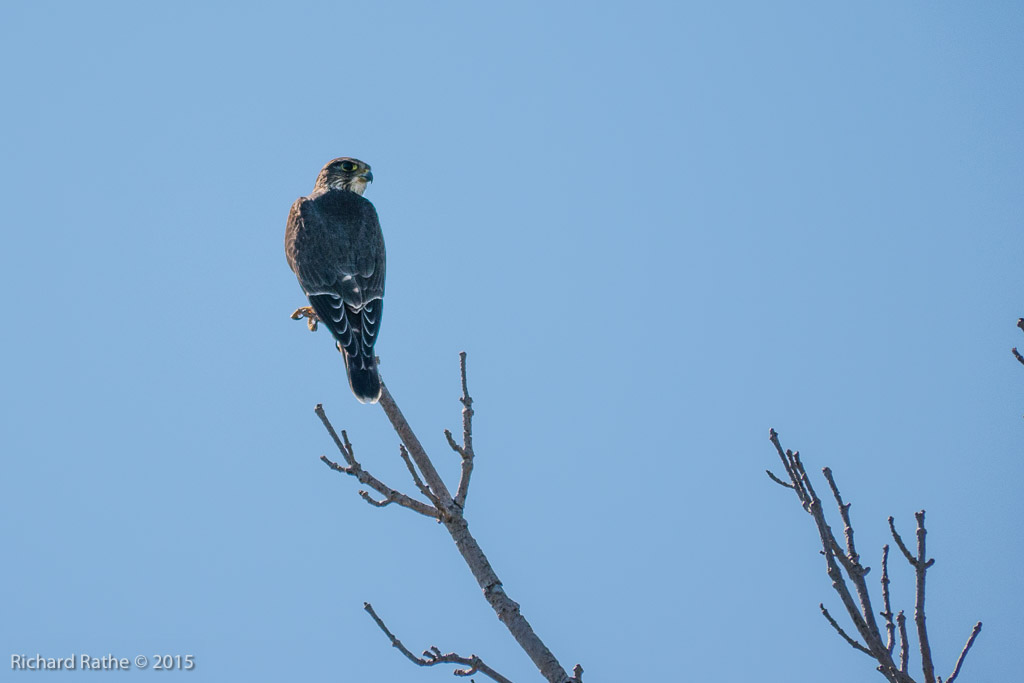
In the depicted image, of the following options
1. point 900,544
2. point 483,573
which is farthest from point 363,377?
point 900,544

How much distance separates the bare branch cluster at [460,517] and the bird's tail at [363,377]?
1060 mm

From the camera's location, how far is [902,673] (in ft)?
8.84

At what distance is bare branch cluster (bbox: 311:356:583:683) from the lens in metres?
3.21

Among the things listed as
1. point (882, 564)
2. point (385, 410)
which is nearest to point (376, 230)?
point (385, 410)

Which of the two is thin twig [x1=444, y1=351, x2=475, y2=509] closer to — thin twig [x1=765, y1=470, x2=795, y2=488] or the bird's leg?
thin twig [x1=765, y1=470, x2=795, y2=488]

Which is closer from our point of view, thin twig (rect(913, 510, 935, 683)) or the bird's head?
thin twig (rect(913, 510, 935, 683))

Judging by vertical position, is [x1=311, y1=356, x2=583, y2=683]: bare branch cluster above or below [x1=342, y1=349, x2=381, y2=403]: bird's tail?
below

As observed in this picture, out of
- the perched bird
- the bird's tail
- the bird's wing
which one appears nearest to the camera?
the bird's tail

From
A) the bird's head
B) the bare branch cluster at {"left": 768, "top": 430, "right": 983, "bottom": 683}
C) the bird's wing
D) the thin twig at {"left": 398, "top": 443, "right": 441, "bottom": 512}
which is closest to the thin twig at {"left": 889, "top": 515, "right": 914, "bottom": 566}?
the bare branch cluster at {"left": 768, "top": 430, "right": 983, "bottom": 683}

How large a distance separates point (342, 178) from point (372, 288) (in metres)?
2.14

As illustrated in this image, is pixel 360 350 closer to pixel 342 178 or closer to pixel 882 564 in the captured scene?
pixel 342 178

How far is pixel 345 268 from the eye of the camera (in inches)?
269

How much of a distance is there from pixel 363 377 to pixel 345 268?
4.91 ft

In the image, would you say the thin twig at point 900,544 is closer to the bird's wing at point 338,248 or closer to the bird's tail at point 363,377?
the bird's tail at point 363,377
